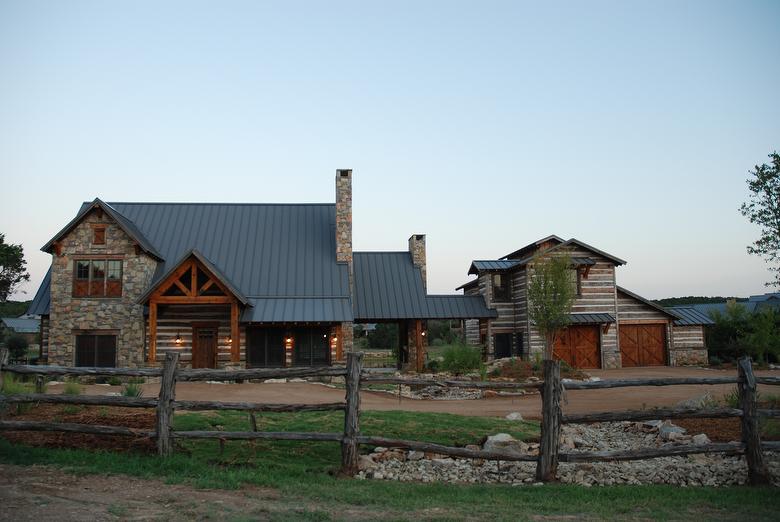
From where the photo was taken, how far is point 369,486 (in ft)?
28.5

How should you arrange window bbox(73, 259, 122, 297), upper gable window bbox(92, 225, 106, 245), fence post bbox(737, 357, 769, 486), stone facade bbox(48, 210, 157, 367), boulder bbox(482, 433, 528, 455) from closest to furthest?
fence post bbox(737, 357, 769, 486) < boulder bbox(482, 433, 528, 455) < stone facade bbox(48, 210, 157, 367) < window bbox(73, 259, 122, 297) < upper gable window bbox(92, 225, 106, 245)

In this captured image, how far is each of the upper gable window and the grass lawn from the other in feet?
66.4

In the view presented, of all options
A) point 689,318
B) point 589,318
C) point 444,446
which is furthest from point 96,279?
point 689,318

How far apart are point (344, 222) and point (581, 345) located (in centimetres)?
1482

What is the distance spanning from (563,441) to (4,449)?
32.9 feet

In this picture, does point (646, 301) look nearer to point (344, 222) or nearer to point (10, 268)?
point (344, 222)

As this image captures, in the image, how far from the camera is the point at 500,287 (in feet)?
117

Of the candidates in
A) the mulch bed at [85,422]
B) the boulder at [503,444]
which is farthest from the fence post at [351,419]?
the mulch bed at [85,422]

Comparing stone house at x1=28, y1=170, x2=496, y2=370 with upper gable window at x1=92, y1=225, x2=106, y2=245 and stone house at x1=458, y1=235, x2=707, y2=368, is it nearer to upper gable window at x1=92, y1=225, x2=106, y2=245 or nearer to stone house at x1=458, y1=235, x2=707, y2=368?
upper gable window at x1=92, y1=225, x2=106, y2=245

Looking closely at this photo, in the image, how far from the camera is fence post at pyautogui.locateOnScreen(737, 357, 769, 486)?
906 cm

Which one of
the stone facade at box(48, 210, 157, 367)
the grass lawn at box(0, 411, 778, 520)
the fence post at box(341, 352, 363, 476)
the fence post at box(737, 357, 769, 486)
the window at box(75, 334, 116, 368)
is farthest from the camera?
the window at box(75, 334, 116, 368)

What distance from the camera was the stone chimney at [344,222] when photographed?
1260 inches

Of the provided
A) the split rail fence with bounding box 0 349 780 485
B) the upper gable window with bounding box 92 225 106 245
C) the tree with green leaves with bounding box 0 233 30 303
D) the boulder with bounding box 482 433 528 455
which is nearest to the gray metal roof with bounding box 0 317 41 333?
the tree with green leaves with bounding box 0 233 30 303

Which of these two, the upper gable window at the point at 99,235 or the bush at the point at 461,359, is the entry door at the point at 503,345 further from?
the upper gable window at the point at 99,235
